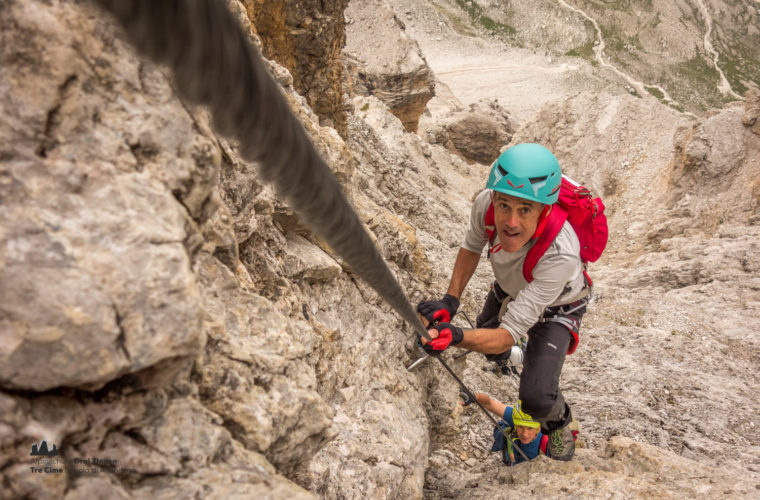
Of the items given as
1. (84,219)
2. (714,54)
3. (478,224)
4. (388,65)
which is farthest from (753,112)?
(714,54)

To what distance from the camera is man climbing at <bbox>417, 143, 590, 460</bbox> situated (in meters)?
4.70

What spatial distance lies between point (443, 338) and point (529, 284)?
130 cm

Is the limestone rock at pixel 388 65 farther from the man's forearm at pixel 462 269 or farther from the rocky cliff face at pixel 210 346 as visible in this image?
the man's forearm at pixel 462 269

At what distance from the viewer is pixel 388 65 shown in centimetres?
2681

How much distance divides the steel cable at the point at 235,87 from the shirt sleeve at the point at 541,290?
12.7ft

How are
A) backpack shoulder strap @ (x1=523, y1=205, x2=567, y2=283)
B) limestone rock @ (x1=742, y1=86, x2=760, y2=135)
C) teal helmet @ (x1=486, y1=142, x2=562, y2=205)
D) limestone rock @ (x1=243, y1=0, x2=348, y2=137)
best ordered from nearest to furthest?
teal helmet @ (x1=486, y1=142, x2=562, y2=205)
backpack shoulder strap @ (x1=523, y1=205, x2=567, y2=283)
limestone rock @ (x1=243, y1=0, x2=348, y2=137)
limestone rock @ (x1=742, y1=86, x2=760, y2=135)

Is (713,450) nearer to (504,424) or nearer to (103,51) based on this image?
(504,424)

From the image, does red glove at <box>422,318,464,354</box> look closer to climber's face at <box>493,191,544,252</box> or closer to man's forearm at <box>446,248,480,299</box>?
climber's face at <box>493,191,544,252</box>

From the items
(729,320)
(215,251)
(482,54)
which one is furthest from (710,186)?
(482,54)

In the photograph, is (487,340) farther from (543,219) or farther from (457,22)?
(457,22)

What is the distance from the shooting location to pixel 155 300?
1.64m

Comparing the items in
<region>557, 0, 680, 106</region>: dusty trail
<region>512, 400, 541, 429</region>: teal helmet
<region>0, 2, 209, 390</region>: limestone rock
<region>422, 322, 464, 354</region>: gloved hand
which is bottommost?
<region>557, 0, 680, 106</region>: dusty trail

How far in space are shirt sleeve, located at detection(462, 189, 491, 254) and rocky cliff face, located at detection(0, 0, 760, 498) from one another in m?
0.79

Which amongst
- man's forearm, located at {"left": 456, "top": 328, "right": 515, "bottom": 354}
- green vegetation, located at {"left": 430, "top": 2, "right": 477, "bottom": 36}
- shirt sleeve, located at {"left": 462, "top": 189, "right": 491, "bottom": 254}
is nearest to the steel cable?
man's forearm, located at {"left": 456, "top": 328, "right": 515, "bottom": 354}
